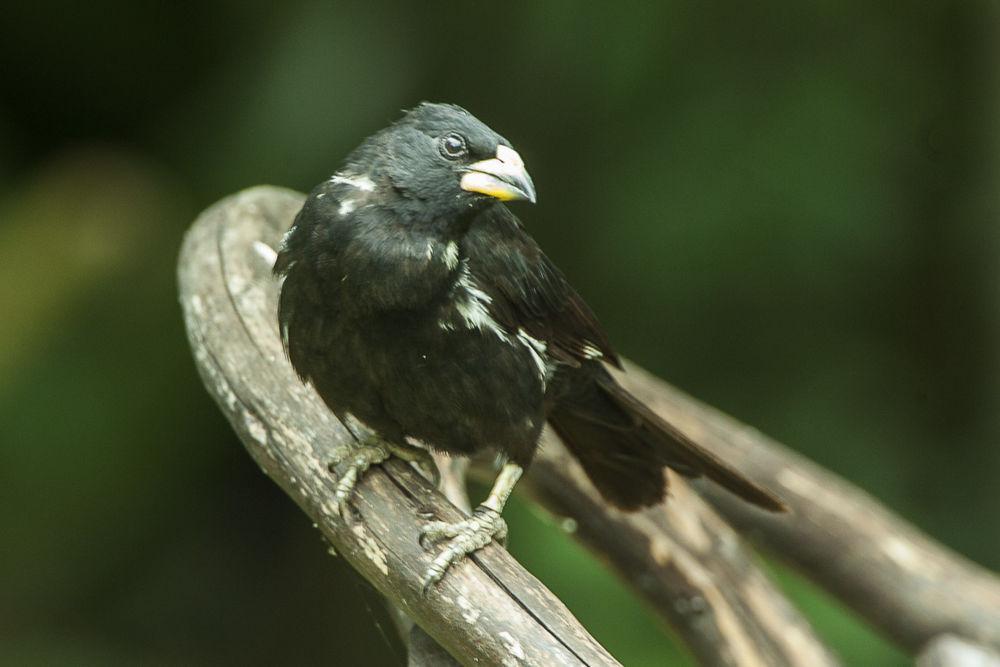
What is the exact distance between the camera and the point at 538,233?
477 centimetres

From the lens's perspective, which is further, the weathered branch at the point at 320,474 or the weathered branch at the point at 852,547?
Answer: the weathered branch at the point at 852,547

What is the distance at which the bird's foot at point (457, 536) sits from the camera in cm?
223

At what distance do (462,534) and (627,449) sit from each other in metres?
0.79

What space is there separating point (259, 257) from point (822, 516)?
176cm

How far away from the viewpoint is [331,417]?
2.75 m

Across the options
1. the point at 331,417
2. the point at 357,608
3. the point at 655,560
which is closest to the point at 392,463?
the point at 331,417

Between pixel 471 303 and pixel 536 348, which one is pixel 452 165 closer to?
pixel 471 303

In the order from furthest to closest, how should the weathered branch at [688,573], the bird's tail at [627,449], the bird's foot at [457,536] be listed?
the weathered branch at [688,573] → the bird's tail at [627,449] → the bird's foot at [457,536]

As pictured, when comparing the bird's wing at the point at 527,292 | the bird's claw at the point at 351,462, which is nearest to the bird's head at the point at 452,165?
the bird's wing at the point at 527,292

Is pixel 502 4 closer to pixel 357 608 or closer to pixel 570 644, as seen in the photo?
pixel 357 608

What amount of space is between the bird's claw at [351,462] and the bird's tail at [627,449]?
1.65ft

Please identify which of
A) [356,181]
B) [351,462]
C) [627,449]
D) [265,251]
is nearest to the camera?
[356,181]

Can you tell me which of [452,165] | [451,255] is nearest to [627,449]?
[451,255]

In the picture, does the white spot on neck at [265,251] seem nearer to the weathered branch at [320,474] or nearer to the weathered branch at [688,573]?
the weathered branch at [320,474]
